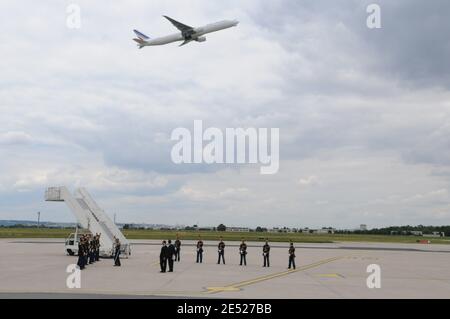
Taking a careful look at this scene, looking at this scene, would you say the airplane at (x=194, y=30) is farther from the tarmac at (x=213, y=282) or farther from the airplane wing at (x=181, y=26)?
the tarmac at (x=213, y=282)

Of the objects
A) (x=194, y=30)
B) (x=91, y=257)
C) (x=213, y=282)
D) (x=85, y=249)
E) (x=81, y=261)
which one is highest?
(x=194, y=30)

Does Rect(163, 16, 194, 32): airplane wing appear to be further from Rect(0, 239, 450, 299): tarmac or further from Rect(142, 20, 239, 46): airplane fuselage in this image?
Rect(0, 239, 450, 299): tarmac

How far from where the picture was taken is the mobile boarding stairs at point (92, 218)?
120 feet

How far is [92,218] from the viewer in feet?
122

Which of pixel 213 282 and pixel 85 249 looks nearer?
pixel 213 282

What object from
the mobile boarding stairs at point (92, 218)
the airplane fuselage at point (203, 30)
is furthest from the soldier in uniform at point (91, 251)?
the airplane fuselage at point (203, 30)

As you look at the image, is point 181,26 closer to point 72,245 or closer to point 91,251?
point 72,245

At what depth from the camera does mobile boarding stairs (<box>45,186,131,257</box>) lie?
36.7 m

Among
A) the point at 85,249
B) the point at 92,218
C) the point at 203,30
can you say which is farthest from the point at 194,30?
the point at 85,249
